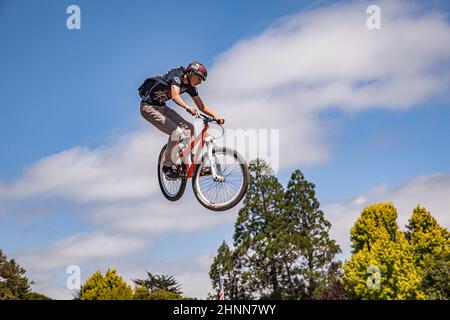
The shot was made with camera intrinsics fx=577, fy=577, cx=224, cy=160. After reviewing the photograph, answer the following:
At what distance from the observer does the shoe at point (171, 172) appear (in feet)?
40.1

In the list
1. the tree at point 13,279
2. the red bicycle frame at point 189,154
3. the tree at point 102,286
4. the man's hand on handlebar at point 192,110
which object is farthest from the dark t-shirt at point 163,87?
the tree at point 13,279

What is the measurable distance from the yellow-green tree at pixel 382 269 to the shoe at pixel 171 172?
57.1m

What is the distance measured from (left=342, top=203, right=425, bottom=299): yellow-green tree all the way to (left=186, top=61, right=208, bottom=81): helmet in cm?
5903

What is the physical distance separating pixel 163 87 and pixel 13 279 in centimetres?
9417

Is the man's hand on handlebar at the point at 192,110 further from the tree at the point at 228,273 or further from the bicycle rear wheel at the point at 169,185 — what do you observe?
the tree at the point at 228,273

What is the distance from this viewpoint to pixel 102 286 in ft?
246

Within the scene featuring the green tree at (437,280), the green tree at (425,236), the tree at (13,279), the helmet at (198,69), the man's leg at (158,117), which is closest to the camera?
the helmet at (198,69)

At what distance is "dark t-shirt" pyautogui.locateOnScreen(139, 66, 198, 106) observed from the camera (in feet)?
35.3

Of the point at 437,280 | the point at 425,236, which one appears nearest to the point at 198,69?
the point at 437,280

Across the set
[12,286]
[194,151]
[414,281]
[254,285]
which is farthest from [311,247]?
[194,151]

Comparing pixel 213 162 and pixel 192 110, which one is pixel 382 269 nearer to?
pixel 213 162
